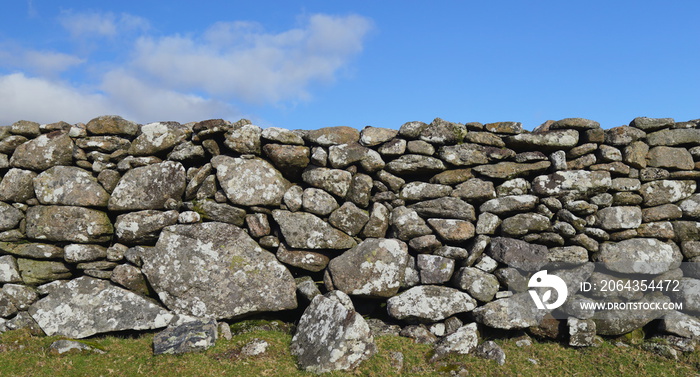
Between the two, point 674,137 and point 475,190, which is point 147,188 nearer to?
point 475,190

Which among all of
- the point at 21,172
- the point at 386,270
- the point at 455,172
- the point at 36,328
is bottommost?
the point at 36,328

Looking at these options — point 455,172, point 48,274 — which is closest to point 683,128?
point 455,172

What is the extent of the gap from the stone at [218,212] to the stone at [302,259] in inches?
47.7

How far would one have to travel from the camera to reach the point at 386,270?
32.2 feet

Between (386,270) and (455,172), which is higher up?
(455,172)

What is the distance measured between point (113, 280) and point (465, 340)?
314 inches

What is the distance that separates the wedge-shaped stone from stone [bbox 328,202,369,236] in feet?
18.4

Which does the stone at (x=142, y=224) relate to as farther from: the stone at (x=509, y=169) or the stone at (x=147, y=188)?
the stone at (x=509, y=169)

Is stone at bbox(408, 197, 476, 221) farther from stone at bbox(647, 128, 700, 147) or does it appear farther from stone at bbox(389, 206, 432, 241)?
stone at bbox(647, 128, 700, 147)

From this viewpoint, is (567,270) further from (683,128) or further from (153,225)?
(153,225)

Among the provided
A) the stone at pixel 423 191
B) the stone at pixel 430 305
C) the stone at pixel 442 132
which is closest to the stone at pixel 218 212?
the stone at pixel 423 191

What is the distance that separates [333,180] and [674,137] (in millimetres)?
8293

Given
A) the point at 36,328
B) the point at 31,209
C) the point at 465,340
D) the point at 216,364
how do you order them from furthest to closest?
the point at 31,209 < the point at 36,328 < the point at 465,340 < the point at 216,364

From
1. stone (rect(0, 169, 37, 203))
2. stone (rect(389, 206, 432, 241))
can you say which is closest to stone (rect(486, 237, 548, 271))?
stone (rect(389, 206, 432, 241))
